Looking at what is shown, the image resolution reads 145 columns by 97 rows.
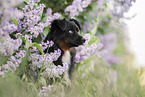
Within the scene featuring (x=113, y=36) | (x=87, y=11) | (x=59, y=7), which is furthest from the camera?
(x=113, y=36)

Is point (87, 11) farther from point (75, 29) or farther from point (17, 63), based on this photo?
A: point (17, 63)

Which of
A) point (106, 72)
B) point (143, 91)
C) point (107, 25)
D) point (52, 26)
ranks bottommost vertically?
point (143, 91)

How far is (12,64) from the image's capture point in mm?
3271

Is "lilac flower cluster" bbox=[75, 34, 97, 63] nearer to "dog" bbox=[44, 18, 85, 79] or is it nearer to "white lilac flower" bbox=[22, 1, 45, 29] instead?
"dog" bbox=[44, 18, 85, 79]

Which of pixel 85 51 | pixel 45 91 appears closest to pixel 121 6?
pixel 85 51

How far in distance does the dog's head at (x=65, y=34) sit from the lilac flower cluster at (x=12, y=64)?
731mm

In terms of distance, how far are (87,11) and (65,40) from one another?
1.83 meters

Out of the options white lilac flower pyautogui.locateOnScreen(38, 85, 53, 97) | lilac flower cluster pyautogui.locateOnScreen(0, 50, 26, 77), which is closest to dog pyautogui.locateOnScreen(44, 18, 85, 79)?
lilac flower cluster pyautogui.locateOnScreen(0, 50, 26, 77)

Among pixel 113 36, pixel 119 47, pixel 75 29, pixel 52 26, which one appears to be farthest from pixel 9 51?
pixel 119 47

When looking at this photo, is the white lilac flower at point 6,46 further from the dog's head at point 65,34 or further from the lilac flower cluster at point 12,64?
the dog's head at point 65,34

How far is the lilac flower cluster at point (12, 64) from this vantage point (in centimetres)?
320

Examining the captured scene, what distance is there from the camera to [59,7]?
5.07 m

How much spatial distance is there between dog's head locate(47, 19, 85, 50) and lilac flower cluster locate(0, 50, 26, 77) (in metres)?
0.73

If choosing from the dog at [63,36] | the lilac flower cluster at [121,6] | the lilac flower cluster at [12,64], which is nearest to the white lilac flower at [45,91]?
the lilac flower cluster at [12,64]
